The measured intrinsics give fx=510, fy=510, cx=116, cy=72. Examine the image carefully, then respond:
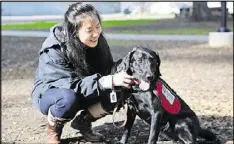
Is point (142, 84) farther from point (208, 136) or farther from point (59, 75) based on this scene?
point (208, 136)

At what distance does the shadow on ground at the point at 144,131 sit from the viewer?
447 centimetres

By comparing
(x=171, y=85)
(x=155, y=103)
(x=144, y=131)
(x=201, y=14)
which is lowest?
(x=201, y=14)

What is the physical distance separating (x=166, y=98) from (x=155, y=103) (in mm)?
97

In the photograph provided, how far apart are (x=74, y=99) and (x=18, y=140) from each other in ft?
3.63

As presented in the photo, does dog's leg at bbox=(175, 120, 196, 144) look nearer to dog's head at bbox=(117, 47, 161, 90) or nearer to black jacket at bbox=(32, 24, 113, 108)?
dog's head at bbox=(117, 47, 161, 90)

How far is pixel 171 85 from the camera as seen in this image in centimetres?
760

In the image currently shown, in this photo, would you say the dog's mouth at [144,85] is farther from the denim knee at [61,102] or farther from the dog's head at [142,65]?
the denim knee at [61,102]

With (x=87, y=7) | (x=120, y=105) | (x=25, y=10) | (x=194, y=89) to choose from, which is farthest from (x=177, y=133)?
(x=25, y=10)

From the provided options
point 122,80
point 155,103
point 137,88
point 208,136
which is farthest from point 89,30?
point 208,136

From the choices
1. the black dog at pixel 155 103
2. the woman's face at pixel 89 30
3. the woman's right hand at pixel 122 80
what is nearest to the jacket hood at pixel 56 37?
the woman's face at pixel 89 30

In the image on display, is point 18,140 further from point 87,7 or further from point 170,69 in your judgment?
point 170,69

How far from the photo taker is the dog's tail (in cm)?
424

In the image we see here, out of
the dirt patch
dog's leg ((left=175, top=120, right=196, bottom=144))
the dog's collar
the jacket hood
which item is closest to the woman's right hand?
the dog's collar

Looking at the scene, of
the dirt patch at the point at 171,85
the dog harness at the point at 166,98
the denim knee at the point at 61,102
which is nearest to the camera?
the denim knee at the point at 61,102
